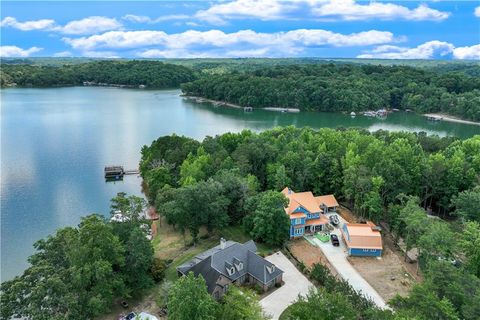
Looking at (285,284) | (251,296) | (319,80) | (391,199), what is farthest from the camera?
(319,80)

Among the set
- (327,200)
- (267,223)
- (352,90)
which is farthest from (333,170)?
(352,90)

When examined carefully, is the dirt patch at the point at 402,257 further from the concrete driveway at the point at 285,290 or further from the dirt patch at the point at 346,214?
the concrete driveway at the point at 285,290

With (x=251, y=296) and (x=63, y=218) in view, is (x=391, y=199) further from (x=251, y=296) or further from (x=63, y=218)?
(x=63, y=218)

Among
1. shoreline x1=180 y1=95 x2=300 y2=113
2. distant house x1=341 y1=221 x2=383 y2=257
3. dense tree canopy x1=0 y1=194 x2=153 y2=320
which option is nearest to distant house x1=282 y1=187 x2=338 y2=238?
distant house x1=341 y1=221 x2=383 y2=257

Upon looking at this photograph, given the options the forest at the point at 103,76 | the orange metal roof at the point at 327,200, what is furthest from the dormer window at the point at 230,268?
the forest at the point at 103,76

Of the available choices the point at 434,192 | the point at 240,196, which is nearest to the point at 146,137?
the point at 240,196

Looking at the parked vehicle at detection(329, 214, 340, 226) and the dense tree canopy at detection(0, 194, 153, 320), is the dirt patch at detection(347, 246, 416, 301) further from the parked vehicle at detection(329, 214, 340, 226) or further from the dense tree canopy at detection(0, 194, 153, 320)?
the dense tree canopy at detection(0, 194, 153, 320)
